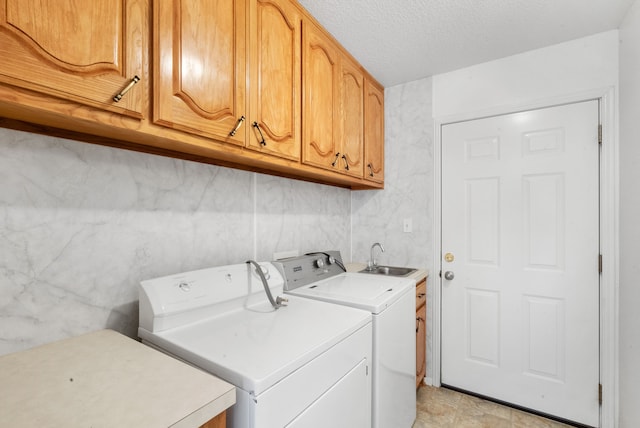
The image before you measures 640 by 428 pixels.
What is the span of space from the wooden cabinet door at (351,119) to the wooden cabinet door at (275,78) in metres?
0.45

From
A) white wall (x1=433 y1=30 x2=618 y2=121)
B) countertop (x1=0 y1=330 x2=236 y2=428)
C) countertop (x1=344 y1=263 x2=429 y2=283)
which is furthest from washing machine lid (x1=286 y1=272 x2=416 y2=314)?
white wall (x1=433 y1=30 x2=618 y2=121)

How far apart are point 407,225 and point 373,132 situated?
2.54 feet

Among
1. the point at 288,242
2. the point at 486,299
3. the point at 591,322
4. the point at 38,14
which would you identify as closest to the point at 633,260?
the point at 591,322

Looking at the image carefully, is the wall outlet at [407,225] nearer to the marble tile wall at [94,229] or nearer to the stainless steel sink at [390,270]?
the stainless steel sink at [390,270]

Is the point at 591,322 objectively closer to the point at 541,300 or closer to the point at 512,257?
the point at 541,300

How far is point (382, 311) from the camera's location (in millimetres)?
1351

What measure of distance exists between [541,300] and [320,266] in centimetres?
145

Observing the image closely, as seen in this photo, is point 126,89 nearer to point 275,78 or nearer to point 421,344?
point 275,78

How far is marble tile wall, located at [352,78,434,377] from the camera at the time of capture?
2.32 metres

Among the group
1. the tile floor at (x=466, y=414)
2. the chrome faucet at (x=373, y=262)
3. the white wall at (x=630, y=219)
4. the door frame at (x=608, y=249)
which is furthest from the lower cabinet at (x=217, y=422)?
the door frame at (x=608, y=249)

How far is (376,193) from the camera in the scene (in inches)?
100

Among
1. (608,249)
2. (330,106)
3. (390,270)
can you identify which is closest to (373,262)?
(390,270)

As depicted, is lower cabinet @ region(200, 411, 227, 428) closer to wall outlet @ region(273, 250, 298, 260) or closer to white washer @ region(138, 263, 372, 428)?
white washer @ region(138, 263, 372, 428)

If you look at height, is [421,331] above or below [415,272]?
below
